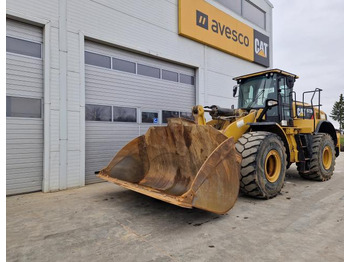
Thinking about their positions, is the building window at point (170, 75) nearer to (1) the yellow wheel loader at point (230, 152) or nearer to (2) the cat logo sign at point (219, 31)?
(2) the cat logo sign at point (219, 31)

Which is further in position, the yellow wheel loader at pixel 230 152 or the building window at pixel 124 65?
the building window at pixel 124 65

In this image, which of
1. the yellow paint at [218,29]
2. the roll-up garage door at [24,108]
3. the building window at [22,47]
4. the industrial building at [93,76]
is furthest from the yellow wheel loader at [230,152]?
the yellow paint at [218,29]

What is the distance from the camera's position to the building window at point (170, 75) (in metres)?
8.98

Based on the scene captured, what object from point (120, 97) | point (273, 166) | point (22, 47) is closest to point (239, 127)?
point (273, 166)

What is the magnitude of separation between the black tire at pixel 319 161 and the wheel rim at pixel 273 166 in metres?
1.74

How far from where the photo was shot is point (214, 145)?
13.4 feet

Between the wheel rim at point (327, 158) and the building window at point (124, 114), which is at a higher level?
the building window at point (124, 114)

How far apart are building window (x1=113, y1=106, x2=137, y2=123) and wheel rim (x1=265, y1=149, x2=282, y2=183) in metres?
4.70

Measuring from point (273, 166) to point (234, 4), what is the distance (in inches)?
400

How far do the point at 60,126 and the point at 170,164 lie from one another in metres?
3.37

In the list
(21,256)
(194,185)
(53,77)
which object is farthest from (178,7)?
(21,256)

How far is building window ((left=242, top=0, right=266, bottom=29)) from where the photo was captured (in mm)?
12844

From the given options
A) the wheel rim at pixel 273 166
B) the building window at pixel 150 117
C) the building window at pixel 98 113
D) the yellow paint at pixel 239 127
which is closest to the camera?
the yellow paint at pixel 239 127

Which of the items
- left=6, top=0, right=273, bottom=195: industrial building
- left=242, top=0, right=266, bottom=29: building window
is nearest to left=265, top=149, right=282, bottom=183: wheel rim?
left=6, top=0, right=273, bottom=195: industrial building
